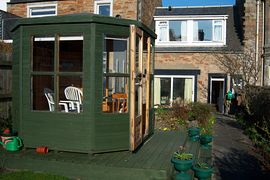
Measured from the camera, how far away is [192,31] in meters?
20.6

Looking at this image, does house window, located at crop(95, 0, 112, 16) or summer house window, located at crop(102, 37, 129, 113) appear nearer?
summer house window, located at crop(102, 37, 129, 113)

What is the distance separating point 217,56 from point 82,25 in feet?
47.2

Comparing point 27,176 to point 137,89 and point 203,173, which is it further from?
point 203,173

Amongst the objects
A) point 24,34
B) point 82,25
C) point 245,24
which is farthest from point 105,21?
point 245,24

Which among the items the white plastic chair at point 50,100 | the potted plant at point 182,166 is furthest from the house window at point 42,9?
the potted plant at point 182,166

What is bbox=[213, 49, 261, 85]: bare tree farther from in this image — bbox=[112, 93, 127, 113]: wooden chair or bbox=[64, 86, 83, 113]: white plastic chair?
bbox=[64, 86, 83, 113]: white plastic chair

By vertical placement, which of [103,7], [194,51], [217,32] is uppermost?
[103,7]

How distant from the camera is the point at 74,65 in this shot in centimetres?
666

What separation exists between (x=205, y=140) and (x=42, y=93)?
426 centimetres

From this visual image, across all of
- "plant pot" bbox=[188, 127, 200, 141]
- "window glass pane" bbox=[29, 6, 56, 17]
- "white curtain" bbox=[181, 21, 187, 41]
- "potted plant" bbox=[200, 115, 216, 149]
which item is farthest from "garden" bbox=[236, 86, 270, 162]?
"window glass pane" bbox=[29, 6, 56, 17]

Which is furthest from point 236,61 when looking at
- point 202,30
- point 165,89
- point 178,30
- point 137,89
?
point 137,89

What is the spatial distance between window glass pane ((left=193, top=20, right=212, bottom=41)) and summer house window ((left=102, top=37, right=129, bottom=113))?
1471cm

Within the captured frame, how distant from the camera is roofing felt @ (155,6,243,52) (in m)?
19.7

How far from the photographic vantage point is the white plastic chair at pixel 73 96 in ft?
22.1
